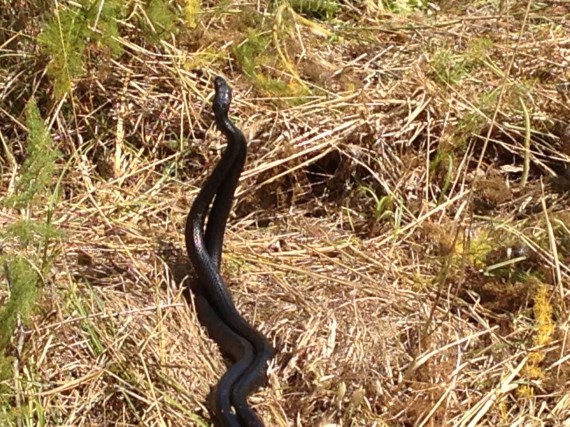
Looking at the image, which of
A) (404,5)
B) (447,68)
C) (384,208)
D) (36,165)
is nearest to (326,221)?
(384,208)

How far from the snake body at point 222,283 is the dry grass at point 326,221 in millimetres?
63

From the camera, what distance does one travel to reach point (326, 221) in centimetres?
430

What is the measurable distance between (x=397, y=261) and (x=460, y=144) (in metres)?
0.73

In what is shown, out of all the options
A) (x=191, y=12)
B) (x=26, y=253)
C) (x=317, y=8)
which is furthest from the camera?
(x=317, y=8)

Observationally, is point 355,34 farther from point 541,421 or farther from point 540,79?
point 541,421

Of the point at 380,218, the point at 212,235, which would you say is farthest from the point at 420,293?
the point at 212,235

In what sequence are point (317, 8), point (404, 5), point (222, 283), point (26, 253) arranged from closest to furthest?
point (26, 253) < point (222, 283) < point (317, 8) < point (404, 5)

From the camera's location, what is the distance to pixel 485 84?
4824 millimetres

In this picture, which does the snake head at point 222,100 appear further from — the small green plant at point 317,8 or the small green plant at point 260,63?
the small green plant at point 317,8

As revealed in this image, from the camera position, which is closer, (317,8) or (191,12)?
(191,12)

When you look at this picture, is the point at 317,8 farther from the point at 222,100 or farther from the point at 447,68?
the point at 222,100

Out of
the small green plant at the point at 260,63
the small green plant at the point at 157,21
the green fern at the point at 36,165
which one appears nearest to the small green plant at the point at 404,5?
the small green plant at the point at 260,63

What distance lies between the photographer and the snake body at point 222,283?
326cm

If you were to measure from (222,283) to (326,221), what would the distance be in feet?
2.58
